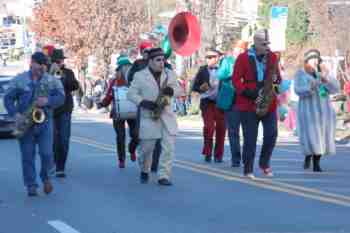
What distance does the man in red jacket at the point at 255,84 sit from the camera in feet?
46.1

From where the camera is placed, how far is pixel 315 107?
15.5 metres

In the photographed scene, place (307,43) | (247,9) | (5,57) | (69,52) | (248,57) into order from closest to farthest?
(248,57), (307,43), (69,52), (247,9), (5,57)

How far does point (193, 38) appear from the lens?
18219mm

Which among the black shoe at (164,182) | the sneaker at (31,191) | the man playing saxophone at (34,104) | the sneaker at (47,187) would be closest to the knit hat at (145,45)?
the black shoe at (164,182)

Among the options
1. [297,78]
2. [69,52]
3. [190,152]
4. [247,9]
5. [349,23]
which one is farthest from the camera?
[247,9]

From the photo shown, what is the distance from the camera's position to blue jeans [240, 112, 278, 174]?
1420 cm

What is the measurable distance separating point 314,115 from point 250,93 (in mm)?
1834

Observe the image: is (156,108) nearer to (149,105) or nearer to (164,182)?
(149,105)

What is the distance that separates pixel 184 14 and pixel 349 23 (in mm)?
21936

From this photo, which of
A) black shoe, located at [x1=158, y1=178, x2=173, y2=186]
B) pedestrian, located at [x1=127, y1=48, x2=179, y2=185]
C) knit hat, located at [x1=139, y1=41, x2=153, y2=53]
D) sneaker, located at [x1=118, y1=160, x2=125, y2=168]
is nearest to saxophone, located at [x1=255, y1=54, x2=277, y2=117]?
pedestrian, located at [x1=127, y1=48, x2=179, y2=185]

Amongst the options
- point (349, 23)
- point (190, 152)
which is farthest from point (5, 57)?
point (190, 152)

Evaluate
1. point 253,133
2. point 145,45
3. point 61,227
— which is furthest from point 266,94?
point 61,227

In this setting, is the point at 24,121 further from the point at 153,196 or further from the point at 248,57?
the point at 248,57

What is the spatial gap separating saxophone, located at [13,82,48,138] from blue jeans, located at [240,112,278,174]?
2.96 meters
